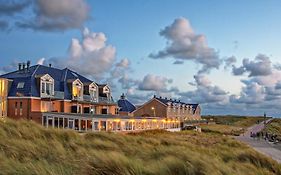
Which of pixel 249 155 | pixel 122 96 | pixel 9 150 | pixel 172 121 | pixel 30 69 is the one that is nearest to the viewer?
pixel 9 150

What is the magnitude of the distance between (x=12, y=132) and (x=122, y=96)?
60.2 meters

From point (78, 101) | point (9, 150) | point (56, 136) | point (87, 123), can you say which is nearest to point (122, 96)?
point (78, 101)

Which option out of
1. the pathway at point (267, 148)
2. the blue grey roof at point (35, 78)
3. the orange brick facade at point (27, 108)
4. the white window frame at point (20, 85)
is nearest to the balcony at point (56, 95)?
the orange brick facade at point (27, 108)

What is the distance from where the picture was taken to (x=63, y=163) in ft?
28.5

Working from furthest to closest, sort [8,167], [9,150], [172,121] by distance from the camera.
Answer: [172,121] < [9,150] < [8,167]

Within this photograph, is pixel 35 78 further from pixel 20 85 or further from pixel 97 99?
pixel 97 99

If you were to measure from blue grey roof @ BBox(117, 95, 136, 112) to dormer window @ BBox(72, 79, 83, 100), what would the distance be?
74.3 ft

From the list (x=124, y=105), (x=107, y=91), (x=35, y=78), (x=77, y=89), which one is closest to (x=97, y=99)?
(x=107, y=91)

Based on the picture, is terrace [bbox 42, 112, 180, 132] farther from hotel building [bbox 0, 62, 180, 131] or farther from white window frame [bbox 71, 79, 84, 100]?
white window frame [bbox 71, 79, 84, 100]

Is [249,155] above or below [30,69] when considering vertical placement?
below

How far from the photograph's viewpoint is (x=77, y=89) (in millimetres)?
49281

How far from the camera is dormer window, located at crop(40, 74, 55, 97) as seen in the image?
1734 inches

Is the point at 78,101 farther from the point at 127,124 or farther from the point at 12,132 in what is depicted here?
the point at 12,132

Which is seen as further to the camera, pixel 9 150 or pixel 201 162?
→ pixel 9 150
